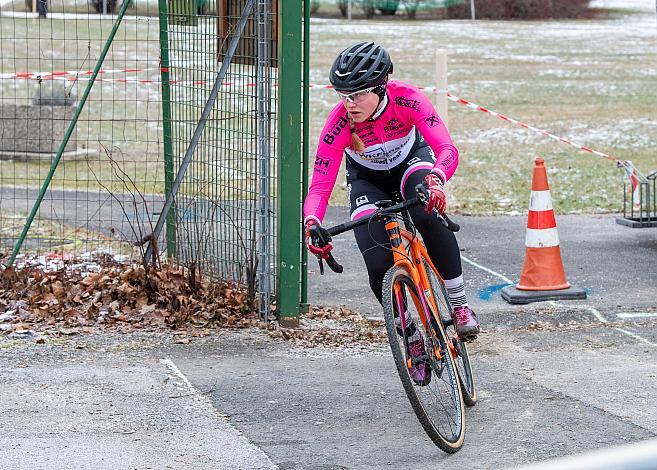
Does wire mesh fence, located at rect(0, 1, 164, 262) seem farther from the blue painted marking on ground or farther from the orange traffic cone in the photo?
the orange traffic cone

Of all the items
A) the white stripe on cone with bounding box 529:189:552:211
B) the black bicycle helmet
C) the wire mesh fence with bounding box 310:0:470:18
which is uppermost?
the wire mesh fence with bounding box 310:0:470:18

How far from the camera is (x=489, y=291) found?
28.3 ft

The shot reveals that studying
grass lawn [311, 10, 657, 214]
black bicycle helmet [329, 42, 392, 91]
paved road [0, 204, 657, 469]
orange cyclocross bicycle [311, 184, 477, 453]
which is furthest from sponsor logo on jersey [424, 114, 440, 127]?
grass lawn [311, 10, 657, 214]

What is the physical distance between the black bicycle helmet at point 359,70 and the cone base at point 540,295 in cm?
314

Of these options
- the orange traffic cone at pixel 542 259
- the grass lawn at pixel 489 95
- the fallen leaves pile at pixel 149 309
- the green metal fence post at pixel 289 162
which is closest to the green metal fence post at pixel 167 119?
the grass lawn at pixel 489 95

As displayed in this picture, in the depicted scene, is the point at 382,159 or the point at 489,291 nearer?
the point at 382,159

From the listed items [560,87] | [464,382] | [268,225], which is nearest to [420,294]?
[464,382]

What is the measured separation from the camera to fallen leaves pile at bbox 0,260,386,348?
7.27 meters

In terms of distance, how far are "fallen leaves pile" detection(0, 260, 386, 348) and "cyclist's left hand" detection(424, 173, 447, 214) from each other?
6.84 feet

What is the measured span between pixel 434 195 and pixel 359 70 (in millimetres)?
719

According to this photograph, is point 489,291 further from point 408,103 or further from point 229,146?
Result: point 408,103

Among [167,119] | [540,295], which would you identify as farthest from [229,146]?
[540,295]

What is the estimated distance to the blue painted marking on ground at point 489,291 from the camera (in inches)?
332

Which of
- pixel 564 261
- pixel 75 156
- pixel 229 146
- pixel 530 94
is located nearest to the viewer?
pixel 229 146
